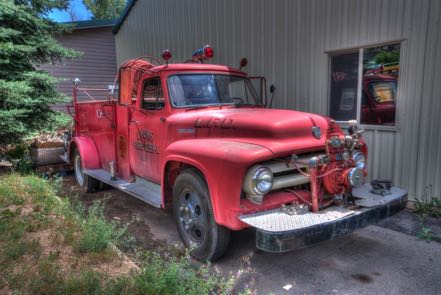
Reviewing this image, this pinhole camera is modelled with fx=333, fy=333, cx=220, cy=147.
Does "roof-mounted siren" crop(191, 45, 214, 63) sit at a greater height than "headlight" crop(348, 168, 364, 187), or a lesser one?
greater

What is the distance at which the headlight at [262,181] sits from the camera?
9.68ft

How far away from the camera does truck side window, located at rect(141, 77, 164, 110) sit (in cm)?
439

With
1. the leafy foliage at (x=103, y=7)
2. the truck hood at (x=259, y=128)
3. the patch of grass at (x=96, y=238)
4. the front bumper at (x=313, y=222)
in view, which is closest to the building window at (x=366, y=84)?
the truck hood at (x=259, y=128)

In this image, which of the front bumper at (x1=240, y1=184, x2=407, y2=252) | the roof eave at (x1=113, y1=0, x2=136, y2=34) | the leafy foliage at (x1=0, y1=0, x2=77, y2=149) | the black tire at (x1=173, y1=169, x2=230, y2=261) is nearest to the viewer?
the front bumper at (x1=240, y1=184, x2=407, y2=252)

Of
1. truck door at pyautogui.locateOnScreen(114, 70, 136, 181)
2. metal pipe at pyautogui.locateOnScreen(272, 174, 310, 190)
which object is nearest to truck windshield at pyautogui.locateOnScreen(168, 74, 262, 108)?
truck door at pyautogui.locateOnScreen(114, 70, 136, 181)

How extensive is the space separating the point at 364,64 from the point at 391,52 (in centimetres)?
45

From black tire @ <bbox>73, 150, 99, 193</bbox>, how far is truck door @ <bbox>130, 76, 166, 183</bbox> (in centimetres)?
182

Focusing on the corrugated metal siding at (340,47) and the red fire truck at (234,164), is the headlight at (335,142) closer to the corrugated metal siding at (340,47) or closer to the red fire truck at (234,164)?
the red fire truck at (234,164)

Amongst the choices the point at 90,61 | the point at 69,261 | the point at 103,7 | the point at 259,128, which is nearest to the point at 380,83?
the point at 259,128

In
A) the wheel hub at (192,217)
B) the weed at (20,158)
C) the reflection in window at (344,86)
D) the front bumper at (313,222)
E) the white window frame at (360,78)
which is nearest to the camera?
the front bumper at (313,222)

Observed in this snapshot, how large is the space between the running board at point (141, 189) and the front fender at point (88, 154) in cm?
43

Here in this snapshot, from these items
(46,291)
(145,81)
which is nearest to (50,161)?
(145,81)

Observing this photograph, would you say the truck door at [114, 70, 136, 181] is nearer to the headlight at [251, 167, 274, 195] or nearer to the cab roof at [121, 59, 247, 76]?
the cab roof at [121, 59, 247, 76]

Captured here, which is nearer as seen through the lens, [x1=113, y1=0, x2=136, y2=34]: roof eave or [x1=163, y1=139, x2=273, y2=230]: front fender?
[x1=163, y1=139, x2=273, y2=230]: front fender
